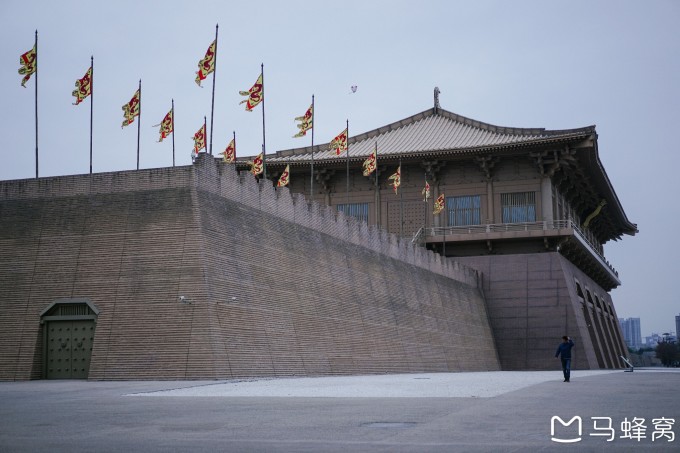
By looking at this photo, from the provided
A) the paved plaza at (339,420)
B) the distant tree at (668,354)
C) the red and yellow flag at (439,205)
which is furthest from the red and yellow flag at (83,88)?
the distant tree at (668,354)

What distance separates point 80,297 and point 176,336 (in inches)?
124

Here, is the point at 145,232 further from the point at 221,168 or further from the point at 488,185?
the point at 488,185

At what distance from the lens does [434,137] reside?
52.4 m

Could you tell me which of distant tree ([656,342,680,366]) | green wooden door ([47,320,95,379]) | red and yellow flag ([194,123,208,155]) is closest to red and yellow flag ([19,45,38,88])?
red and yellow flag ([194,123,208,155])

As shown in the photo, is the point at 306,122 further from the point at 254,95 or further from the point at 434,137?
the point at 434,137

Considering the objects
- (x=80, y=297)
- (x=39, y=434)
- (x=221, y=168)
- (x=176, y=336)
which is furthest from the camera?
(x=221, y=168)

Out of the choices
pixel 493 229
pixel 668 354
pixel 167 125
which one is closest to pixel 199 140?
pixel 167 125

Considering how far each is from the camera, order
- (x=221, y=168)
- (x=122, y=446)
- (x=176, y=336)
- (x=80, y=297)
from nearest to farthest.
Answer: (x=122, y=446) → (x=176, y=336) → (x=80, y=297) → (x=221, y=168)

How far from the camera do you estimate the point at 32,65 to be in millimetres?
28969

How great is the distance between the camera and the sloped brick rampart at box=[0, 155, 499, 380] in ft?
69.6

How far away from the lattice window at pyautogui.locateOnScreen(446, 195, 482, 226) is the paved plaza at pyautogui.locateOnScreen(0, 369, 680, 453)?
3138 cm

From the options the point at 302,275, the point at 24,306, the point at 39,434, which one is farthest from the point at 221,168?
the point at 39,434

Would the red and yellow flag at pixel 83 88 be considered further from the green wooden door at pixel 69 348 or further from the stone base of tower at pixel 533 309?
the stone base of tower at pixel 533 309

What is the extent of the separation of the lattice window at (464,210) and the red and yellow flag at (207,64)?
71.3ft
